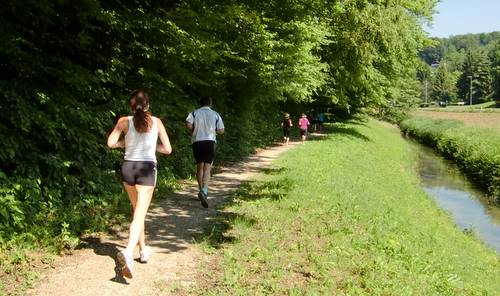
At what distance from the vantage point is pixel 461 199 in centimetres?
2062

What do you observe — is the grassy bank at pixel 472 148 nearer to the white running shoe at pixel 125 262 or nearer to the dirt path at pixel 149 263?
the dirt path at pixel 149 263

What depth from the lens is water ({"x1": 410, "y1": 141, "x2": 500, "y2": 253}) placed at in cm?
1597

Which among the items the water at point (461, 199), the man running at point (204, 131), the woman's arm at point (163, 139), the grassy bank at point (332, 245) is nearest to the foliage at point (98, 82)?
the man running at point (204, 131)

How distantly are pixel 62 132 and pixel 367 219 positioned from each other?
19.3 ft

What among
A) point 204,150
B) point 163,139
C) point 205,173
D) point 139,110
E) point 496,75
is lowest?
point 205,173

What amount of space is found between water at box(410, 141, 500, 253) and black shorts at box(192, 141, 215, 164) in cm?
905

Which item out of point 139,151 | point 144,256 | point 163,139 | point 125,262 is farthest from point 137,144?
point 144,256

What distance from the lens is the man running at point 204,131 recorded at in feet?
30.0

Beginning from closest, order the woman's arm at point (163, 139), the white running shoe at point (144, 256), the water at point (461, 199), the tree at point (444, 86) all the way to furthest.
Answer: the woman's arm at point (163, 139)
the white running shoe at point (144, 256)
the water at point (461, 199)
the tree at point (444, 86)

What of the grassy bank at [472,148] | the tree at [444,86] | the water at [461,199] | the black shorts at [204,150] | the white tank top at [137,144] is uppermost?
the tree at [444,86]

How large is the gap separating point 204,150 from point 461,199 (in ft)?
49.3

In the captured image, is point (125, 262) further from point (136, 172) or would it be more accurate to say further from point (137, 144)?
point (137, 144)

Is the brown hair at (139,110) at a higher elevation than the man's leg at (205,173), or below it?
higher

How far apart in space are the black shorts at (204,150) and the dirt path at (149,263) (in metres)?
0.97
